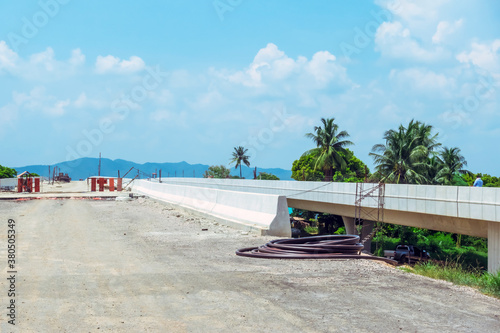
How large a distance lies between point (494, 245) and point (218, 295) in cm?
1875

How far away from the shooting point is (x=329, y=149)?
76.5m

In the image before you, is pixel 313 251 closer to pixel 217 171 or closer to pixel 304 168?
pixel 304 168

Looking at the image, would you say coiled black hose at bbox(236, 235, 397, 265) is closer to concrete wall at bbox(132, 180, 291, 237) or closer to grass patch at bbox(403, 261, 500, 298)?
grass patch at bbox(403, 261, 500, 298)

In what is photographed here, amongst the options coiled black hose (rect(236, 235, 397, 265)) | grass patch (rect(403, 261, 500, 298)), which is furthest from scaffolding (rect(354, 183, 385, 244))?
grass patch (rect(403, 261, 500, 298))

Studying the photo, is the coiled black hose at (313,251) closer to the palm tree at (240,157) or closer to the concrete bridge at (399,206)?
the concrete bridge at (399,206)

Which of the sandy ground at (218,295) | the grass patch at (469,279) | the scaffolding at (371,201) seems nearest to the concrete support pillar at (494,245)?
the scaffolding at (371,201)

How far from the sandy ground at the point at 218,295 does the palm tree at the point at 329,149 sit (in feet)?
212

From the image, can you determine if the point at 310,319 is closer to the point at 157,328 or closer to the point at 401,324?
the point at 401,324

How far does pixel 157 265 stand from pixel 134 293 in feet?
8.32

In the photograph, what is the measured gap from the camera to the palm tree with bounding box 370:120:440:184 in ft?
177

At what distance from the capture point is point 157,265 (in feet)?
33.3

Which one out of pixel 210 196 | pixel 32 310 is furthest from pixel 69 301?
pixel 210 196

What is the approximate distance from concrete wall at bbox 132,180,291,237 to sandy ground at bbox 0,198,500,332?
321 centimetres

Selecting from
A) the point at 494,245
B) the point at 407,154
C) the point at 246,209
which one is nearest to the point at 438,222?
the point at 494,245
